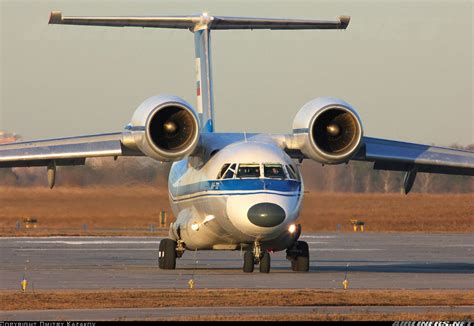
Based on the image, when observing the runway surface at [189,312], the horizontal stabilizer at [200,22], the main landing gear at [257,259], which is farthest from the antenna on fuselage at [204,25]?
the runway surface at [189,312]

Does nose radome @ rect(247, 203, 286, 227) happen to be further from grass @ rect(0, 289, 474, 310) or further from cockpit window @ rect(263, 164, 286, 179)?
grass @ rect(0, 289, 474, 310)

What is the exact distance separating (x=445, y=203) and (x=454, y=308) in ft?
109

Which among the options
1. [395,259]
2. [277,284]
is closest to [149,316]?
[277,284]

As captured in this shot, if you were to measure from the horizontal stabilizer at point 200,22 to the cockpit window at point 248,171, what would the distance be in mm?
5827

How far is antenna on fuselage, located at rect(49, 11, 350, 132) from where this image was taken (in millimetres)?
28094

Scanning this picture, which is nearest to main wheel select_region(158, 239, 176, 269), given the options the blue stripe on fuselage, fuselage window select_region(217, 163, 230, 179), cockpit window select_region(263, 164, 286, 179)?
the blue stripe on fuselage

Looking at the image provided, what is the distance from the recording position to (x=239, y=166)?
2445 centimetres

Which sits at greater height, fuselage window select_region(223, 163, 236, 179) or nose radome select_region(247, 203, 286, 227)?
fuselage window select_region(223, 163, 236, 179)

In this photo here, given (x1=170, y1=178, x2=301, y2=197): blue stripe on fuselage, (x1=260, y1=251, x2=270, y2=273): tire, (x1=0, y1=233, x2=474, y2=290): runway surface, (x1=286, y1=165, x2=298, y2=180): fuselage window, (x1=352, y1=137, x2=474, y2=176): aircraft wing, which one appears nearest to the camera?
(x1=0, y1=233, x2=474, y2=290): runway surface

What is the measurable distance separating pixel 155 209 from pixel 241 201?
20.0 m

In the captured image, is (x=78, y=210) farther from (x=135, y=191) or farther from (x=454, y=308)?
(x=454, y=308)

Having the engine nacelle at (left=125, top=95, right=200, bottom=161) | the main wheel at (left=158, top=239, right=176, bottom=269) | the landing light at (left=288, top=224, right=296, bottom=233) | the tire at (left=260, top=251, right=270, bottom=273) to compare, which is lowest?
the tire at (left=260, top=251, right=270, bottom=273)

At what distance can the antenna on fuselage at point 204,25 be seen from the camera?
2809 cm

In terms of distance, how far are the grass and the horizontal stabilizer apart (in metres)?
9.79
